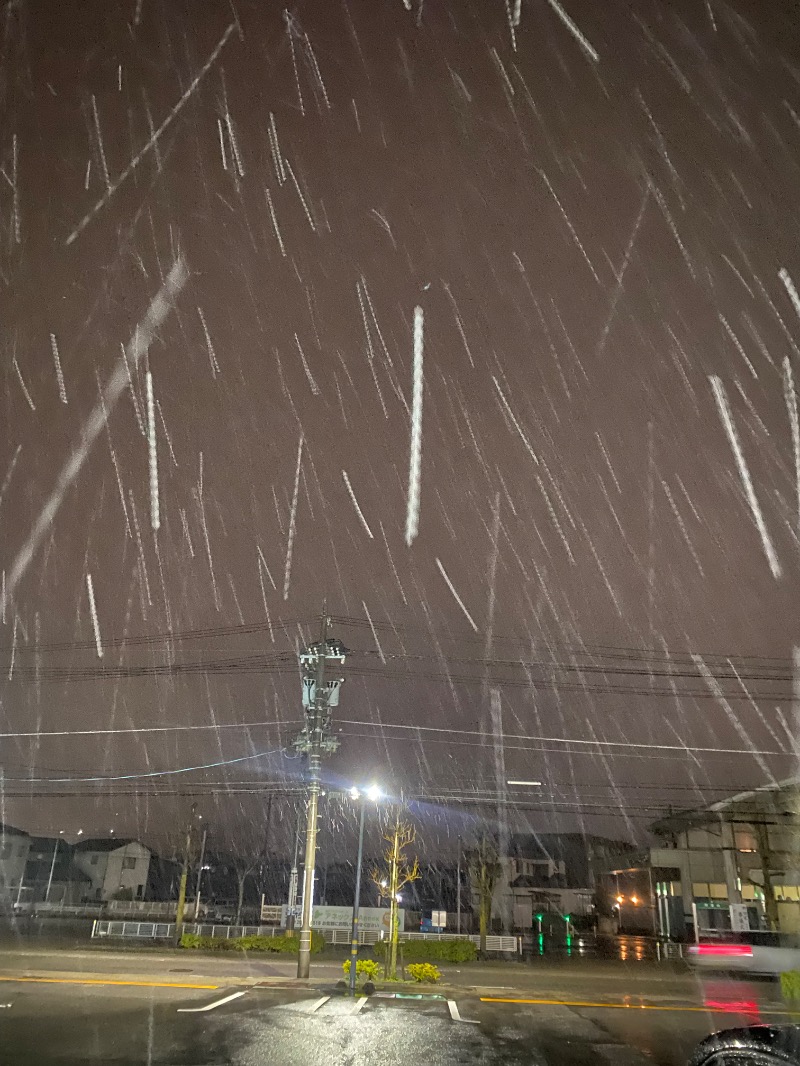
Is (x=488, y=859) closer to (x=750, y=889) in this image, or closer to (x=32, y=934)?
(x=750, y=889)

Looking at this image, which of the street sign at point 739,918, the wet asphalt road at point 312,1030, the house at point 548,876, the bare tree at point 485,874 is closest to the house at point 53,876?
the house at point 548,876

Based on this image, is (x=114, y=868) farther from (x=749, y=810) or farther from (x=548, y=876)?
(x=749, y=810)

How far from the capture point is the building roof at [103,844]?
65000 mm

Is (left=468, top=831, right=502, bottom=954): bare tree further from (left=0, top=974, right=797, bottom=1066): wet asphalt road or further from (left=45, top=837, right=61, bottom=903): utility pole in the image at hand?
(left=45, top=837, right=61, bottom=903): utility pole

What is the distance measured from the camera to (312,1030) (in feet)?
36.1

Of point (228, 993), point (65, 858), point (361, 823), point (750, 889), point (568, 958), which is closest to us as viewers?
point (228, 993)

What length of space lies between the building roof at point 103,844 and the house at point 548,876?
36115mm

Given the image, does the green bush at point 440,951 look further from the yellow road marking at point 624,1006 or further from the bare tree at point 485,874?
the yellow road marking at point 624,1006

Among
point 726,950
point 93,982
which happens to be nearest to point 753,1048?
point 93,982

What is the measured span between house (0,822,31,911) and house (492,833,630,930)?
42.7 metres

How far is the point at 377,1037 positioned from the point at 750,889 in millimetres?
37530

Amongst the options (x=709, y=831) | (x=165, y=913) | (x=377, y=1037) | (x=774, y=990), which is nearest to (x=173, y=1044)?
(x=377, y=1037)

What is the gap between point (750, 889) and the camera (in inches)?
1538

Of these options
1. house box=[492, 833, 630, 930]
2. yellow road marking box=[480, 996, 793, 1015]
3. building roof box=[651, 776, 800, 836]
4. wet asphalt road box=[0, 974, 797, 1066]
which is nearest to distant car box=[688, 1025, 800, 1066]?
wet asphalt road box=[0, 974, 797, 1066]
